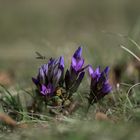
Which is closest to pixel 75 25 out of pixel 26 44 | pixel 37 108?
pixel 26 44

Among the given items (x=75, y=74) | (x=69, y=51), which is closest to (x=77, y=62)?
(x=75, y=74)

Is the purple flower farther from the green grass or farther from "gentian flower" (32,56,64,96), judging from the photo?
the green grass

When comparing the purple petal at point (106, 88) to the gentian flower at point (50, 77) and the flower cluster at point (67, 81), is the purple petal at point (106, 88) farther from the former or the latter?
the gentian flower at point (50, 77)

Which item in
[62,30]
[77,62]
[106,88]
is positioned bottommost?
[106,88]

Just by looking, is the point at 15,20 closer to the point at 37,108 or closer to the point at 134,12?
the point at 134,12

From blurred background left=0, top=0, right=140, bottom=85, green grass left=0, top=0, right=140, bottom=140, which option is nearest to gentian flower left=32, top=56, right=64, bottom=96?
green grass left=0, top=0, right=140, bottom=140

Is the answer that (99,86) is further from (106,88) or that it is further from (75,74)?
(75,74)
